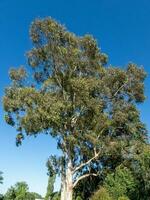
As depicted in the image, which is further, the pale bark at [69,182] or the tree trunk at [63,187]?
the tree trunk at [63,187]

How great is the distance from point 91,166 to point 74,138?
6.10m

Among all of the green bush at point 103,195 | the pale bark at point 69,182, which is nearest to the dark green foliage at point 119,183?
the green bush at point 103,195

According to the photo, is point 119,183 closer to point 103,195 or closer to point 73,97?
point 103,195

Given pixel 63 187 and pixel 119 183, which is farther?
pixel 119 183

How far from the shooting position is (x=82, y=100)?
109 feet

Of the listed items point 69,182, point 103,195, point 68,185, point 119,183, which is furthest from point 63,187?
point 119,183

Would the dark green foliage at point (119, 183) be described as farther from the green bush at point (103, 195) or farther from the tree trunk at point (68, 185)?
the tree trunk at point (68, 185)

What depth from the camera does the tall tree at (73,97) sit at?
3275 cm

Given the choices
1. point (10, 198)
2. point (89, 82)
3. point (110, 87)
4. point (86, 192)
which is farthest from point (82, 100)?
point (10, 198)

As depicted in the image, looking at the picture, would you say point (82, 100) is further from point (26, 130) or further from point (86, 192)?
point (86, 192)

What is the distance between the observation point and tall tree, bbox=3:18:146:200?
32750 mm

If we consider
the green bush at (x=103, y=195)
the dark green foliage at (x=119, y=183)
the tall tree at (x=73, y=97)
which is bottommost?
the green bush at (x=103, y=195)

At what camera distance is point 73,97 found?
3406cm

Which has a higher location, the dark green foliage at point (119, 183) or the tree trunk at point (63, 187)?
the dark green foliage at point (119, 183)
